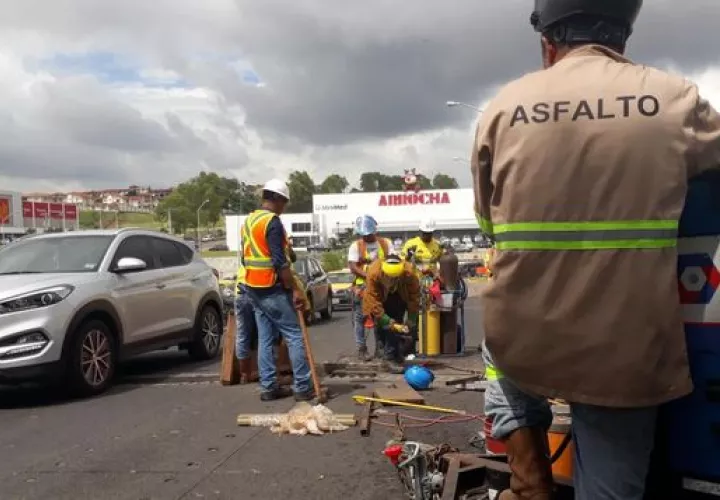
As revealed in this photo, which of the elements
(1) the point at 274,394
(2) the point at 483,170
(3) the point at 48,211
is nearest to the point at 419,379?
(1) the point at 274,394

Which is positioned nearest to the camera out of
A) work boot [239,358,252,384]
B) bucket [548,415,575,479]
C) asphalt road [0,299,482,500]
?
bucket [548,415,575,479]

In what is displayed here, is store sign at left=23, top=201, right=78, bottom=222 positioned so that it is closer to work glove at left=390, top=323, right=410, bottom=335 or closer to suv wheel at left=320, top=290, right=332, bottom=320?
suv wheel at left=320, top=290, right=332, bottom=320

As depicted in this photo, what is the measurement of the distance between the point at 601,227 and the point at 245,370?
656 cm

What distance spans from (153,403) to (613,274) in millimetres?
6128

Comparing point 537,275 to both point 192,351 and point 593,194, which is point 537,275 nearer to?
point 593,194

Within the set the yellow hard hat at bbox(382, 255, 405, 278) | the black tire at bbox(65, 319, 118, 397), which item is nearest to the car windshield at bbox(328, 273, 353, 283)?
→ the yellow hard hat at bbox(382, 255, 405, 278)

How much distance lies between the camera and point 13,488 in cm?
471

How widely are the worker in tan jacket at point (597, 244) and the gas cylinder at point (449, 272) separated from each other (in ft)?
26.6

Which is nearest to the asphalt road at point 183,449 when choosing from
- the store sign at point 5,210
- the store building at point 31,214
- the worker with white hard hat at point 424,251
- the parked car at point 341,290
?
the worker with white hard hat at point 424,251

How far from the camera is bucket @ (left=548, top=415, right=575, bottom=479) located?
239 centimetres

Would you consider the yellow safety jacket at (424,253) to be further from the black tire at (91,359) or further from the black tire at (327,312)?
the black tire at (327,312)

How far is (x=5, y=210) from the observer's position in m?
65.1

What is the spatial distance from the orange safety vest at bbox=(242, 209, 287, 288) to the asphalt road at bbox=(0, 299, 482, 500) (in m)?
1.13

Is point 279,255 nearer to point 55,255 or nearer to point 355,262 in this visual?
point 55,255
